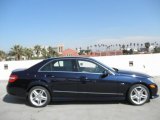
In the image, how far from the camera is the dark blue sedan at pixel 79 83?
267 inches

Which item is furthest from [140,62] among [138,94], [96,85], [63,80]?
[63,80]

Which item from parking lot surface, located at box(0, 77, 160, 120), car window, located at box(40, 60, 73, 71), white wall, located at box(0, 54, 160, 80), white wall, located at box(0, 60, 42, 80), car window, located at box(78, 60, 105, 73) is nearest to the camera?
parking lot surface, located at box(0, 77, 160, 120)

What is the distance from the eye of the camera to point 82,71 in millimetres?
6895

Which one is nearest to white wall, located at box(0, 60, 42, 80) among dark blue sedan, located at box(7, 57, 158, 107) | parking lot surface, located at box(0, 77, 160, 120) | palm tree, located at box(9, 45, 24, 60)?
parking lot surface, located at box(0, 77, 160, 120)

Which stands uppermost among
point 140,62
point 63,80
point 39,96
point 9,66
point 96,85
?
point 140,62

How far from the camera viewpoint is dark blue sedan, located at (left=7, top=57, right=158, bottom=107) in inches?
267

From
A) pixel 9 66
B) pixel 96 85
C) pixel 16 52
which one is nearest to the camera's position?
pixel 96 85

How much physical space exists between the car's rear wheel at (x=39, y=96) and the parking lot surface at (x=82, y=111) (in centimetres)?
17

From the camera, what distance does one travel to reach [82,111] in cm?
627

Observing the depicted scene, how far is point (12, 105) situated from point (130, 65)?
8428mm

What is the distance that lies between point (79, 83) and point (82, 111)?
87 centimetres

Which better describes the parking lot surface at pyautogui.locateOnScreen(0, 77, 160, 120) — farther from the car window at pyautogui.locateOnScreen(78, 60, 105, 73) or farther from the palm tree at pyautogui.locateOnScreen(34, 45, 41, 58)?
the palm tree at pyautogui.locateOnScreen(34, 45, 41, 58)

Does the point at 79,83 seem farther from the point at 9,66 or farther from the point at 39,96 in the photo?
the point at 9,66

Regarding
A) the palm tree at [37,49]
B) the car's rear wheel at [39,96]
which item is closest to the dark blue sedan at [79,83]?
the car's rear wheel at [39,96]
